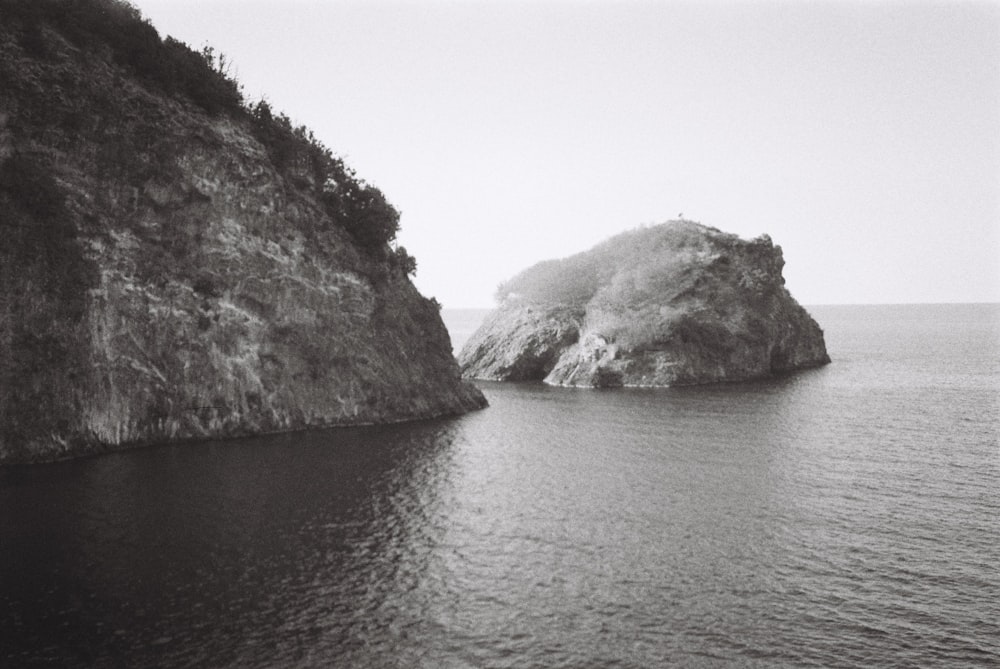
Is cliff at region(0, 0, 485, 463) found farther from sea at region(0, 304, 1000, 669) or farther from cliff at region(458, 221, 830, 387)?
cliff at region(458, 221, 830, 387)

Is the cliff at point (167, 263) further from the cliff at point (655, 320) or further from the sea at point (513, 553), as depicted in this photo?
the cliff at point (655, 320)

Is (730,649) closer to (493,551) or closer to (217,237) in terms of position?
(493,551)

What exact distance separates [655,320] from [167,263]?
65.3m

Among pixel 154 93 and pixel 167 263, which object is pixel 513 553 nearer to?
pixel 167 263

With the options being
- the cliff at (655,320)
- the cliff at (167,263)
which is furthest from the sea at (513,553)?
the cliff at (655,320)

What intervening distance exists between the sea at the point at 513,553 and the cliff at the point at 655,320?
130ft

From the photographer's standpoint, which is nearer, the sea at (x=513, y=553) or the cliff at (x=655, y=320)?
the sea at (x=513, y=553)

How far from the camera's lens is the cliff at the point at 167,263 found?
1790 inches

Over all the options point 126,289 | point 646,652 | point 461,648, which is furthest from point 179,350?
point 646,652

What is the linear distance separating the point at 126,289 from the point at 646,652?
153ft

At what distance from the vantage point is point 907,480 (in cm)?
3969

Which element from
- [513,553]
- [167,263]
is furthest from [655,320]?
[513,553]

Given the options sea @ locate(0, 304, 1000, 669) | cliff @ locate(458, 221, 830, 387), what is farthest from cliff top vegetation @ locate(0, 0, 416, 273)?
cliff @ locate(458, 221, 830, 387)

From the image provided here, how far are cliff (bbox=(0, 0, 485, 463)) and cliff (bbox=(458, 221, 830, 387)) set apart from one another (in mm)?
34199
